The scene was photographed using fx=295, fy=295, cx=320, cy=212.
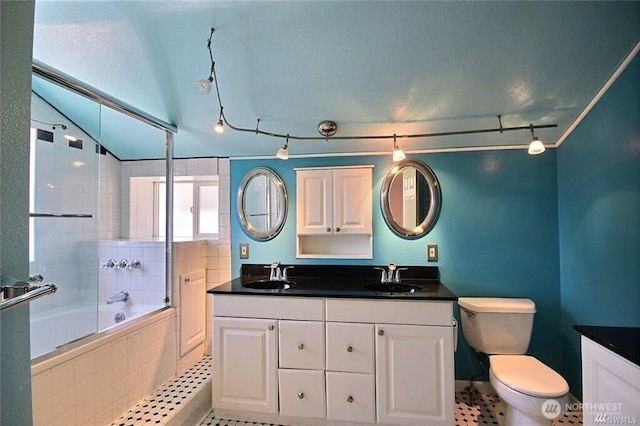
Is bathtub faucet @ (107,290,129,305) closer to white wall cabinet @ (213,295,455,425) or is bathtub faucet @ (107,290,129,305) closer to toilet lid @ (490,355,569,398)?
white wall cabinet @ (213,295,455,425)

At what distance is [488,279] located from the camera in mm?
2268

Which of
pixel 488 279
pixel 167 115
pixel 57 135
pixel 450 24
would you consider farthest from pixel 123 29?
pixel 488 279

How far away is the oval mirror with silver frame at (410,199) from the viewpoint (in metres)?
2.34

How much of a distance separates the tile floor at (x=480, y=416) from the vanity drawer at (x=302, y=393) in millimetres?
232

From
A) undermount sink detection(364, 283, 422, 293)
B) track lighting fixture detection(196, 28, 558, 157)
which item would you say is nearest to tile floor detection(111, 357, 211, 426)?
undermount sink detection(364, 283, 422, 293)

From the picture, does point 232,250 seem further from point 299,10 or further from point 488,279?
point 488,279

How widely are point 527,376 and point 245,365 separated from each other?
1.68 meters

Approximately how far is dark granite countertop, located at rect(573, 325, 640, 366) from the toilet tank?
0.78 meters

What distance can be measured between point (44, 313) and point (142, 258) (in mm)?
688

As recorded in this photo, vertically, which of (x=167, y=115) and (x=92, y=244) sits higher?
(x=167, y=115)

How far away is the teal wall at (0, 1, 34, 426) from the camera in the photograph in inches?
27.2

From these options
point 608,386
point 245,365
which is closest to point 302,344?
point 245,365

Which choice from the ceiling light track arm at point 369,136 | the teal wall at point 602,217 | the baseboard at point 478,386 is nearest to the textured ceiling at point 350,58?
the ceiling light track arm at point 369,136

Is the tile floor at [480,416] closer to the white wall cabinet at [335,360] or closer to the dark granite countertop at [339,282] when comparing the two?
the white wall cabinet at [335,360]
